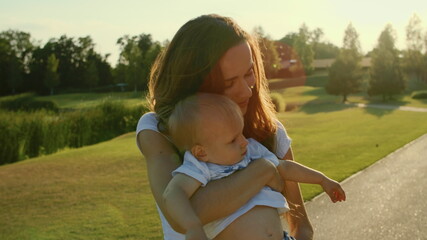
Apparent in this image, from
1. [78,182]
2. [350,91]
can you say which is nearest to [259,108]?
[78,182]

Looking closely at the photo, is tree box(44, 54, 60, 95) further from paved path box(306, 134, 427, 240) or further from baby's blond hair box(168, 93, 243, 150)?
baby's blond hair box(168, 93, 243, 150)

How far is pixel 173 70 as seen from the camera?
7.32 ft

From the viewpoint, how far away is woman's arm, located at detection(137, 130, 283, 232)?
6.72ft

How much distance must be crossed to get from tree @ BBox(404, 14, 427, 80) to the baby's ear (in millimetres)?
69863

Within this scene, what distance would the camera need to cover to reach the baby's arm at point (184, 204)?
181cm

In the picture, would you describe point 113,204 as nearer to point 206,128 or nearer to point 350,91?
point 206,128

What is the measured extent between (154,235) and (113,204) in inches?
77.3

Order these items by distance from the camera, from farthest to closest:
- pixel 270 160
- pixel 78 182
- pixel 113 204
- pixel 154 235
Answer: pixel 78 182 < pixel 113 204 < pixel 154 235 < pixel 270 160

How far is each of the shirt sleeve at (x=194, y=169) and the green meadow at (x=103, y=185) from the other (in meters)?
4.37

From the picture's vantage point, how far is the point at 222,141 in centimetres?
213

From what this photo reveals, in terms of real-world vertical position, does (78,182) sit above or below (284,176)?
below

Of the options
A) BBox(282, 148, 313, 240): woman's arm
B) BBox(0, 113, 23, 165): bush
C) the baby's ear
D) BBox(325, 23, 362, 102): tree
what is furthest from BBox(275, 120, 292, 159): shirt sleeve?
BBox(325, 23, 362, 102): tree

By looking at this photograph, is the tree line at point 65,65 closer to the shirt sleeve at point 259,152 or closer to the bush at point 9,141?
the bush at point 9,141

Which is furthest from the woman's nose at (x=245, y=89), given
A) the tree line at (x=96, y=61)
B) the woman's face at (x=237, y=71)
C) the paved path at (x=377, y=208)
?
the tree line at (x=96, y=61)
